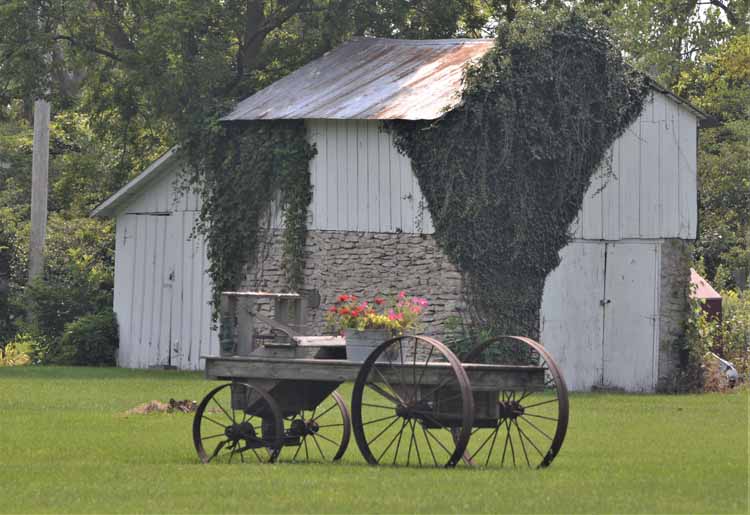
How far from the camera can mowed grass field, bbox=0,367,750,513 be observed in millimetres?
11180

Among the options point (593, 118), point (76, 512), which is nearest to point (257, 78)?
point (593, 118)

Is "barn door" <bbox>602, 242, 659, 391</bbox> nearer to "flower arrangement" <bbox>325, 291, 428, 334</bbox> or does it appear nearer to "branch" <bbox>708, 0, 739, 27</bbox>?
"flower arrangement" <bbox>325, 291, 428, 334</bbox>

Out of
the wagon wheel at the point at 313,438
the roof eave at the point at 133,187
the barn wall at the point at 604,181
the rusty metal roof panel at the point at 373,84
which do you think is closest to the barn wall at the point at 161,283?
the roof eave at the point at 133,187

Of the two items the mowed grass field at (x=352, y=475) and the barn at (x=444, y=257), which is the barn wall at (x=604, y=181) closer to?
the barn at (x=444, y=257)

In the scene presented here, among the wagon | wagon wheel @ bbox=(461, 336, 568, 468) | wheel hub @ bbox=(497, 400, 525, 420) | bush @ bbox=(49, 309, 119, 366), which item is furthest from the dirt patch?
bush @ bbox=(49, 309, 119, 366)

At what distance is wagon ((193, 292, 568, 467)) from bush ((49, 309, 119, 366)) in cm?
Result: 1439

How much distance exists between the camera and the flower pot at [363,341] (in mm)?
13727

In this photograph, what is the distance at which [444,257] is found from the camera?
954 inches

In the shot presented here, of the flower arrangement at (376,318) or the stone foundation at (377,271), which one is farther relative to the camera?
the stone foundation at (377,271)

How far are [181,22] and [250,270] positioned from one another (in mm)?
4946

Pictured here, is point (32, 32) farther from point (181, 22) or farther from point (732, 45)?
point (732, 45)

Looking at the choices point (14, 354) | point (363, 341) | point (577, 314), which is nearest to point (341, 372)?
point (363, 341)

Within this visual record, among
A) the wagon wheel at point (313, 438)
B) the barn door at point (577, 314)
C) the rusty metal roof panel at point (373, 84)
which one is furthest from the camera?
the barn door at point (577, 314)

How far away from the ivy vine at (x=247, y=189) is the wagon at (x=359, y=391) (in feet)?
32.3
